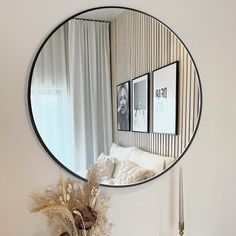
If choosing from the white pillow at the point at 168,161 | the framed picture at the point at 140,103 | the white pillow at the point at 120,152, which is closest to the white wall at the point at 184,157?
the white pillow at the point at 168,161

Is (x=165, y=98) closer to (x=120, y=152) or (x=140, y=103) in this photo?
(x=140, y=103)

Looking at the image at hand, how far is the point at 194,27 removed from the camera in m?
1.39

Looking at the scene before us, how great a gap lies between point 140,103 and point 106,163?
13.1 inches

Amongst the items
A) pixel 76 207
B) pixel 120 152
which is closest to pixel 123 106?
pixel 120 152

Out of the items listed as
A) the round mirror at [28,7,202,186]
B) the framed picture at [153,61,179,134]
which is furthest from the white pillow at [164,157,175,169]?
the framed picture at [153,61,179,134]

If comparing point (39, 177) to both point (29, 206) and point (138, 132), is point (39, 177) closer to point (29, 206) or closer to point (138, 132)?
point (29, 206)

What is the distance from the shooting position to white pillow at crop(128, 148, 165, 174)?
1276mm

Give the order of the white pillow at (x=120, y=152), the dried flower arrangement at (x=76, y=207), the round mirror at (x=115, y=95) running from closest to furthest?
the dried flower arrangement at (x=76, y=207)
the round mirror at (x=115, y=95)
the white pillow at (x=120, y=152)

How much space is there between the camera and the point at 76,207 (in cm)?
107

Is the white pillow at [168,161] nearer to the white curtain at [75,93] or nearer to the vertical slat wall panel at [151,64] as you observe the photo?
the vertical slat wall panel at [151,64]

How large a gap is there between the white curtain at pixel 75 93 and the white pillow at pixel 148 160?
15cm

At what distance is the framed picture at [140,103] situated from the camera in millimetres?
1289

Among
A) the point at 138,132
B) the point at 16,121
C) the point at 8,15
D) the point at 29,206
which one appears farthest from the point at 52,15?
the point at 29,206

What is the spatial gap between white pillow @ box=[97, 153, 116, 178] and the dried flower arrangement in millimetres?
25
